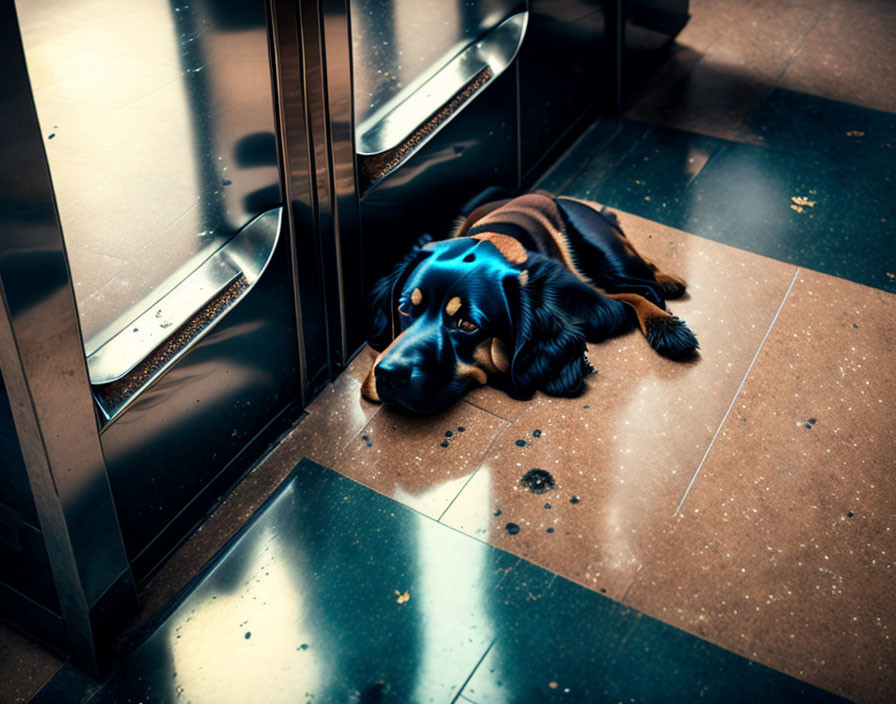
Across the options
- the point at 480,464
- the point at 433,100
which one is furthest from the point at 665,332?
the point at 433,100

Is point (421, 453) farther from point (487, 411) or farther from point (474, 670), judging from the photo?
point (474, 670)

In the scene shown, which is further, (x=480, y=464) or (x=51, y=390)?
(x=480, y=464)

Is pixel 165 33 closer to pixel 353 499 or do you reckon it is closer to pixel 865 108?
pixel 353 499

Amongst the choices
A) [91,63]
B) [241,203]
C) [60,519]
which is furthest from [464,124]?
[60,519]

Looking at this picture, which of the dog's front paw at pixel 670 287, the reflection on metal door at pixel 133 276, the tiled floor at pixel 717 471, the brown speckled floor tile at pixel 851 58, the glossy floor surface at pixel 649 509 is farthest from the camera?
the brown speckled floor tile at pixel 851 58

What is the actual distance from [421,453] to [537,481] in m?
0.40

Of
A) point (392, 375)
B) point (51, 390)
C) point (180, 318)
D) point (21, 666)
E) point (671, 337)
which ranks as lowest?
point (21, 666)

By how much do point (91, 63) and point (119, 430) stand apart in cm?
92

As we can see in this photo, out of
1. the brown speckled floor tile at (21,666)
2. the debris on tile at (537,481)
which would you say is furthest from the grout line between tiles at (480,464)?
the brown speckled floor tile at (21,666)

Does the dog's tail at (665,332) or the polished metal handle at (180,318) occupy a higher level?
the polished metal handle at (180,318)

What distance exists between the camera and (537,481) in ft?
10.0

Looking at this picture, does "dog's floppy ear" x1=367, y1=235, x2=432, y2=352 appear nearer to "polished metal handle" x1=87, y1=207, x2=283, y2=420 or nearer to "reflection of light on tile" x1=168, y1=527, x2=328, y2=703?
"polished metal handle" x1=87, y1=207, x2=283, y2=420

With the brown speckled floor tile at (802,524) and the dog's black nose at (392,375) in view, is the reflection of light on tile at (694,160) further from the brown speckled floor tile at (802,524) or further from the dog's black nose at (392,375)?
the dog's black nose at (392,375)

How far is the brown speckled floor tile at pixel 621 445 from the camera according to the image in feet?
9.40
